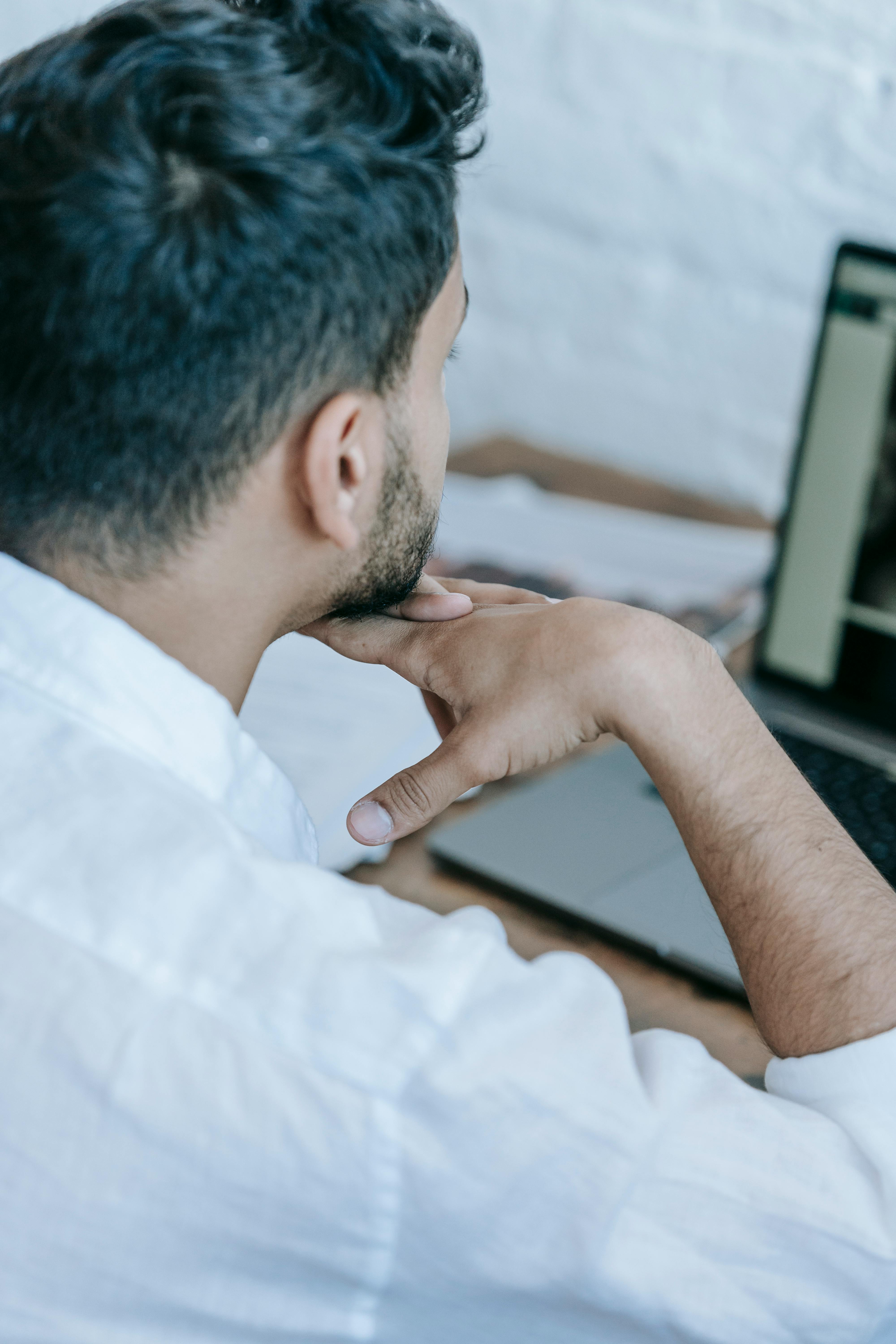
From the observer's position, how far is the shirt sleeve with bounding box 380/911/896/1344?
436 mm

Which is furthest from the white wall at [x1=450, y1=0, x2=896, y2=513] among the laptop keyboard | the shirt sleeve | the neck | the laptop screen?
the shirt sleeve

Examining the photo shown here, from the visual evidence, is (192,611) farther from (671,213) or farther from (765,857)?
(671,213)

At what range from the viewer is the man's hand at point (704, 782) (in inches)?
23.6

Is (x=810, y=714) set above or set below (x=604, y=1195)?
below

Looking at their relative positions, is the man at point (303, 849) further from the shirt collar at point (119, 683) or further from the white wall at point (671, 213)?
the white wall at point (671, 213)

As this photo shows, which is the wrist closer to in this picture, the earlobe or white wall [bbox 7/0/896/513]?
the earlobe

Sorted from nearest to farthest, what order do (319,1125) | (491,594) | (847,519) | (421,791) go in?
1. (319,1125)
2. (421,791)
3. (491,594)
4. (847,519)

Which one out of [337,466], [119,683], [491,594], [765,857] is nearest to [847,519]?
[491,594]

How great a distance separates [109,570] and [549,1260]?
0.34 metres

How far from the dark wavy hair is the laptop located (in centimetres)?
36

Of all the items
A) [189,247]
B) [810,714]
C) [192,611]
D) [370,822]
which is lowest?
[810,714]

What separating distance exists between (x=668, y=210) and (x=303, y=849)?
3.75 feet

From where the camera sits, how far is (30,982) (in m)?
0.43

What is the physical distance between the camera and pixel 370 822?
661mm
